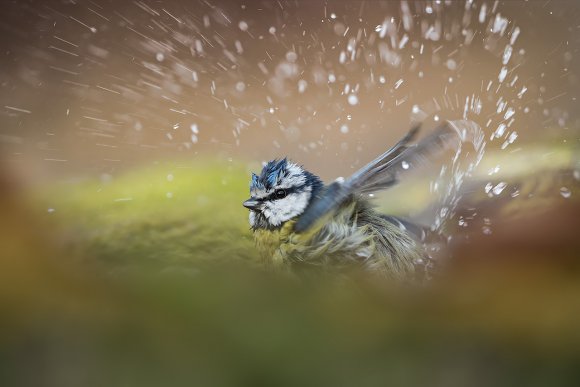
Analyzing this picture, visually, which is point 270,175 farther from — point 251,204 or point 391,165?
point 391,165

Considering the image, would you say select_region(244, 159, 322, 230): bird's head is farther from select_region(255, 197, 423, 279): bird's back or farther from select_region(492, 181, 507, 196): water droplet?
select_region(492, 181, 507, 196): water droplet

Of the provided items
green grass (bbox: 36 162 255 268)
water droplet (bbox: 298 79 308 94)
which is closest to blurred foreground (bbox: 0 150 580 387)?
green grass (bbox: 36 162 255 268)

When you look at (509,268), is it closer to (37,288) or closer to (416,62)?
(416,62)

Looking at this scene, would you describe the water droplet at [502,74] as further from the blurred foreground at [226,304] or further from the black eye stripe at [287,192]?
the black eye stripe at [287,192]

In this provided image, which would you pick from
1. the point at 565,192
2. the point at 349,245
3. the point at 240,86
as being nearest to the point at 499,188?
the point at 565,192

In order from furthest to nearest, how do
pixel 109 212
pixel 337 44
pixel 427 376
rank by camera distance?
pixel 337 44, pixel 109 212, pixel 427 376

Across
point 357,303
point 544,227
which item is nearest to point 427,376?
point 357,303

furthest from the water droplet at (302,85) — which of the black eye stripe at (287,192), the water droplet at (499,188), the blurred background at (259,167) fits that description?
the water droplet at (499,188)
